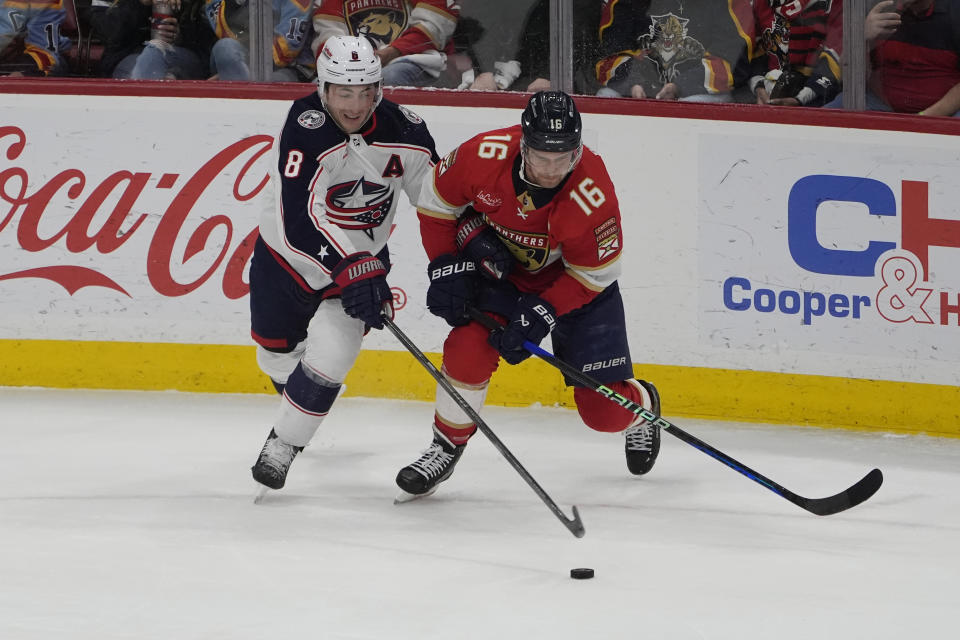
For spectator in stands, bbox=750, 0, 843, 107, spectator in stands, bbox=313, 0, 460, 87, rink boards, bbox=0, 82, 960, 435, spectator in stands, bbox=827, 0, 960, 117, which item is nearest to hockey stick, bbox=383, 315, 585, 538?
rink boards, bbox=0, 82, 960, 435

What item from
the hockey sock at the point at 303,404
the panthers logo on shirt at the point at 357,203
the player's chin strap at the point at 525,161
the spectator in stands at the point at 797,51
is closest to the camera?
the player's chin strap at the point at 525,161

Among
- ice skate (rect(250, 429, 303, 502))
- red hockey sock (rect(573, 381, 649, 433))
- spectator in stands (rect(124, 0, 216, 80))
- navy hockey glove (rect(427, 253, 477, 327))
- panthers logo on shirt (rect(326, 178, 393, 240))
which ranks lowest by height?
ice skate (rect(250, 429, 303, 502))

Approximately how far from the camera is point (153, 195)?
4.81m

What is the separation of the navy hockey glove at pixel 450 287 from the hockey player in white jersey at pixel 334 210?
0.13m

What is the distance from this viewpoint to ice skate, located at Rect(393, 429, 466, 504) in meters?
3.37

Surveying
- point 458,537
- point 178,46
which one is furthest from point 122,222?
point 458,537

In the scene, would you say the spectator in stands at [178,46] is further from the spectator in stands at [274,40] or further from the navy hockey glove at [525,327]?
the navy hockey glove at [525,327]

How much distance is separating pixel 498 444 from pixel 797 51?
7.16 feet

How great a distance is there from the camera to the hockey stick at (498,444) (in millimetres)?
3064

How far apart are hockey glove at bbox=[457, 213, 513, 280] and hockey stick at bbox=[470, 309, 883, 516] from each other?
0.14 meters

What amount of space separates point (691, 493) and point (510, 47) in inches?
78.3

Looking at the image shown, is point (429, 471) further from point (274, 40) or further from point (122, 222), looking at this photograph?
point (274, 40)

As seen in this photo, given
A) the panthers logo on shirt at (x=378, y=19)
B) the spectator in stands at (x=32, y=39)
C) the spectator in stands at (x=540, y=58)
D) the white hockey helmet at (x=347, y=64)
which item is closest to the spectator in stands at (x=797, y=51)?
the spectator in stands at (x=540, y=58)

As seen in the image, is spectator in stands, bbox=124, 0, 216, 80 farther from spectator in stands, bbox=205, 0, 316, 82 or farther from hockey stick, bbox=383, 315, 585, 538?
hockey stick, bbox=383, 315, 585, 538
